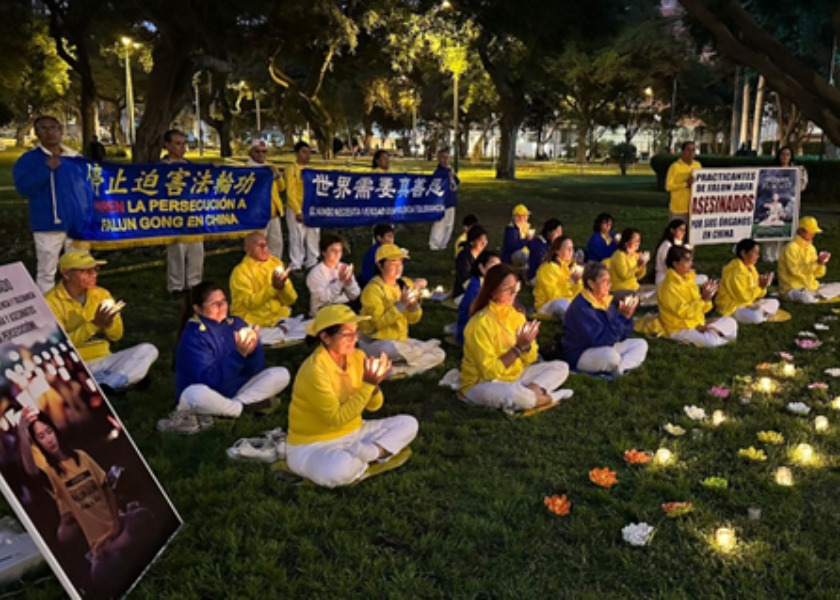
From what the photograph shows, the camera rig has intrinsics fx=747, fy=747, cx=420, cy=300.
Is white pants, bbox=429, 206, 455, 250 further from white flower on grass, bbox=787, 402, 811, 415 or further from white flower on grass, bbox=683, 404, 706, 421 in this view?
white flower on grass, bbox=787, 402, 811, 415

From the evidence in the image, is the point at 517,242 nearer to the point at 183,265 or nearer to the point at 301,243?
the point at 301,243

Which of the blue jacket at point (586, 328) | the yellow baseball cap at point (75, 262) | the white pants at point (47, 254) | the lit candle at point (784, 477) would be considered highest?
the yellow baseball cap at point (75, 262)

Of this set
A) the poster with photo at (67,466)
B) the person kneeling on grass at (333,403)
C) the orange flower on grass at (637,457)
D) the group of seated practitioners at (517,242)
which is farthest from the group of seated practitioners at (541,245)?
the poster with photo at (67,466)

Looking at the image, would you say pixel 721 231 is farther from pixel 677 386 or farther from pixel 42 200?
pixel 42 200

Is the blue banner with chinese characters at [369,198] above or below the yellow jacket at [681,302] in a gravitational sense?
above

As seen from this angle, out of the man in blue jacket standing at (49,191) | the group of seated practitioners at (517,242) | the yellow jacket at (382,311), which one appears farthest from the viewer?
the group of seated practitioners at (517,242)

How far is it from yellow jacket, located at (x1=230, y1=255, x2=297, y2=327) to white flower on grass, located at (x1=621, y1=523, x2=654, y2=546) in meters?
4.65

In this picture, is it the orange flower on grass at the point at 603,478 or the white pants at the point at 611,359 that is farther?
the white pants at the point at 611,359

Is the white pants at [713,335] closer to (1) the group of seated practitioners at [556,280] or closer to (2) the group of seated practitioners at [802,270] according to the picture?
(1) the group of seated practitioners at [556,280]

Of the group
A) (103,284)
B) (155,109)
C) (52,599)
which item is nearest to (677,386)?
(52,599)

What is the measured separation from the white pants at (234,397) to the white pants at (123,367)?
A: 2.88 feet

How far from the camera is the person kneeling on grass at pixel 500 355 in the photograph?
5934 mm

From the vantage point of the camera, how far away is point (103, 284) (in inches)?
414

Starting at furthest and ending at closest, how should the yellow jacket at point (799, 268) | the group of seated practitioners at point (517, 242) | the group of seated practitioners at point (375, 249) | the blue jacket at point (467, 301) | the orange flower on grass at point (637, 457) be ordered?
the group of seated practitioners at point (517, 242) → the yellow jacket at point (799, 268) → the group of seated practitioners at point (375, 249) → the blue jacket at point (467, 301) → the orange flower on grass at point (637, 457)
